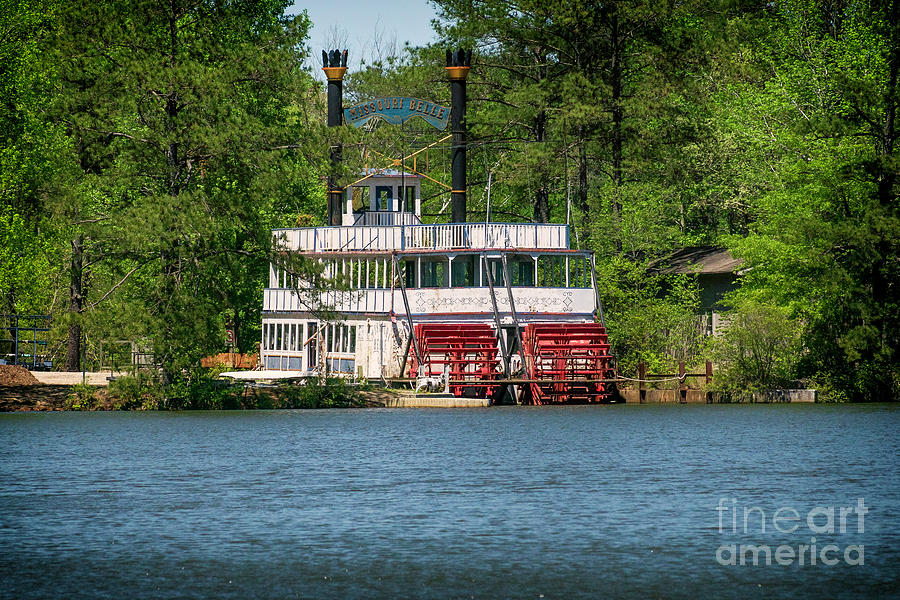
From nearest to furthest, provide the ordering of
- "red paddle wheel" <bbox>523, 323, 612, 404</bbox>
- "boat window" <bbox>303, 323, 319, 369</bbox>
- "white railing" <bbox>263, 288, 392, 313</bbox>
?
1. "red paddle wheel" <bbox>523, 323, 612, 404</bbox>
2. "white railing" <bbox>263, 288, 392, 313</bbox>
3. "boat window" <bbox>303, 323, 319, 369</bbox>

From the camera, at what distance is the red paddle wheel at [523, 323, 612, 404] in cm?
4750

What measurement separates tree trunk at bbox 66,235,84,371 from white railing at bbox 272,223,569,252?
23.0 feet

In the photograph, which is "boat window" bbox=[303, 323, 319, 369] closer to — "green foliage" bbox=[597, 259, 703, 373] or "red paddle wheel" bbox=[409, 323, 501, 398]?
"red paddle wheel" bbox=[409, 323, 501, 398]

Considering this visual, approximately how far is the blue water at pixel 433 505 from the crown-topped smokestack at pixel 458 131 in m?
14.1

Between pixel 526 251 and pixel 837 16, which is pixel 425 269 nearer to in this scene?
pixel 526 251

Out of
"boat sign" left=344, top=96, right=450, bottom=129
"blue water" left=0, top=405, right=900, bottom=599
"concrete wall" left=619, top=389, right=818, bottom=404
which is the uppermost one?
"boat sign" left=344, top=96, right=450, bottom=129

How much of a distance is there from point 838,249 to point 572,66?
17714mm

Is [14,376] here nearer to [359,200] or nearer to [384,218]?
[384,218]

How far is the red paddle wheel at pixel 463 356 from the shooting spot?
158 ft

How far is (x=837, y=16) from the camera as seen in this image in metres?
58.7

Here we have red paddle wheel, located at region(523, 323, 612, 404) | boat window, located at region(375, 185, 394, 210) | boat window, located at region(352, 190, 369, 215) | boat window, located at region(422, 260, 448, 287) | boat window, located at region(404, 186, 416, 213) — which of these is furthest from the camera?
boat window, located at region(404, 186, 416, 213)

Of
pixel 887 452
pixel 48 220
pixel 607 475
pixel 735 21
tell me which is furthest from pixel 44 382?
pixel 735 21

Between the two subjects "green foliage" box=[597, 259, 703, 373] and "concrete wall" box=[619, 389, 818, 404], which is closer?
"concrete wall" box=[619, 389, 818, 404]

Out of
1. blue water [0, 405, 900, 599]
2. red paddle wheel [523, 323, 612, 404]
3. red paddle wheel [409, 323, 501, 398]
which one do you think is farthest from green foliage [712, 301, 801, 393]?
red paddle wheel [409, 323, 501, 398]
